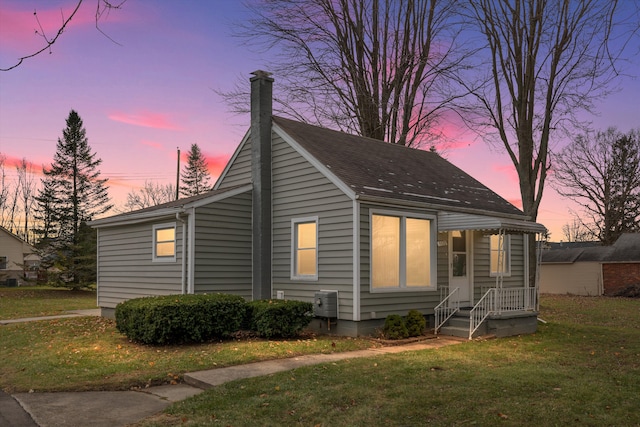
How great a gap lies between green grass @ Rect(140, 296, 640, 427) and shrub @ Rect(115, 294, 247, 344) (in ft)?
10.7

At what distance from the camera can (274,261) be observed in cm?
1411

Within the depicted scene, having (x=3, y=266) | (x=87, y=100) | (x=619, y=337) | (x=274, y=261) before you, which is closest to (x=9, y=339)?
(x=274, y=261)

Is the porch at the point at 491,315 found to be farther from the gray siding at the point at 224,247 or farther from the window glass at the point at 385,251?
the gray siding at the point at 224,247

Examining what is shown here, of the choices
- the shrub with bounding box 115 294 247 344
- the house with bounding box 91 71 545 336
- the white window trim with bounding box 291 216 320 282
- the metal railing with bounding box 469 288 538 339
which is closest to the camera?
the shrub with bounding box 115 294 247 344

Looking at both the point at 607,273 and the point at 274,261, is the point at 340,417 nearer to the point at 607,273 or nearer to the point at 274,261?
the point at 274,261

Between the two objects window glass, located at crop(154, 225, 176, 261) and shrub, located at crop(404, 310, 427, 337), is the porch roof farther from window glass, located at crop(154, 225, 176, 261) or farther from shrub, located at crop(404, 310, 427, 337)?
window glass, located at crop(154, 225, 176, 261)

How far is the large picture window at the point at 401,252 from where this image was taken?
12711mm

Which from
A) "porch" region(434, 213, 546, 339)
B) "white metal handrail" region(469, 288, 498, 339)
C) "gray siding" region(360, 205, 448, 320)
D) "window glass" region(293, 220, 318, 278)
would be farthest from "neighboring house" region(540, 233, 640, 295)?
"window glass" region(293, 220, 318, 278)

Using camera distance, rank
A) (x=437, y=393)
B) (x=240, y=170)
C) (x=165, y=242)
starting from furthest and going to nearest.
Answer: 1. (x=240, y=170)
2. (x=165, y=242)
3. (x=437, y=393)

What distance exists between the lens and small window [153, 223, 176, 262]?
1404cm

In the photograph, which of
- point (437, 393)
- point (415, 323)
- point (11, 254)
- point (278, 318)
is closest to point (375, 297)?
point (415, 323)

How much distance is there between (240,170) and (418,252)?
546 cm

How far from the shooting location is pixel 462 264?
14.9 metres

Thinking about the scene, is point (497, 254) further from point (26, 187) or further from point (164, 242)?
point (26, 187)
